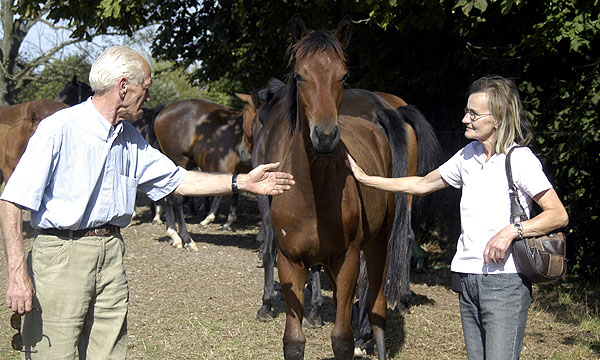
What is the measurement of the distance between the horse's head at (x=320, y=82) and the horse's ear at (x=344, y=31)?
0.15m

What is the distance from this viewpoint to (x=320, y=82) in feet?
12.3

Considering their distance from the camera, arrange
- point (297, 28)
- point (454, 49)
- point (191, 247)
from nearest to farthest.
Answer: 1. point (297, 28)
2. point (454, 49)
3. point (191, 247)

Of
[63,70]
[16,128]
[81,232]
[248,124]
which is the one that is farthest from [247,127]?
[63,70]

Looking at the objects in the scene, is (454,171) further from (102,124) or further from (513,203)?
(102,124)

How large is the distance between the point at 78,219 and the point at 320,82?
5.21 feet

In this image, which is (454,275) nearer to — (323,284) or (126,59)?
(126,59)

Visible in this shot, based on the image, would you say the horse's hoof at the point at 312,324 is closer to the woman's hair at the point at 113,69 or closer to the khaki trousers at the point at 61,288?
the khaki trousers at the point at 61,288

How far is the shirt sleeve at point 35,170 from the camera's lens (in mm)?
2830

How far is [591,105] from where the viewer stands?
6.53 metres

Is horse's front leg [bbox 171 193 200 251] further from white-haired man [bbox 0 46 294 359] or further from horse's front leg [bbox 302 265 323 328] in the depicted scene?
white-haired man [bbox 0 46 294 359]

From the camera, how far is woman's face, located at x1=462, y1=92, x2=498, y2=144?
3148 mm

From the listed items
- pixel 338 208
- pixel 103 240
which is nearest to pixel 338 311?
pixel 338 208

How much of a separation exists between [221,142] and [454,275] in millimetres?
8008

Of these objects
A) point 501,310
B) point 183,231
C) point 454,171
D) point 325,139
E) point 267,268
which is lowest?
point 183,231
